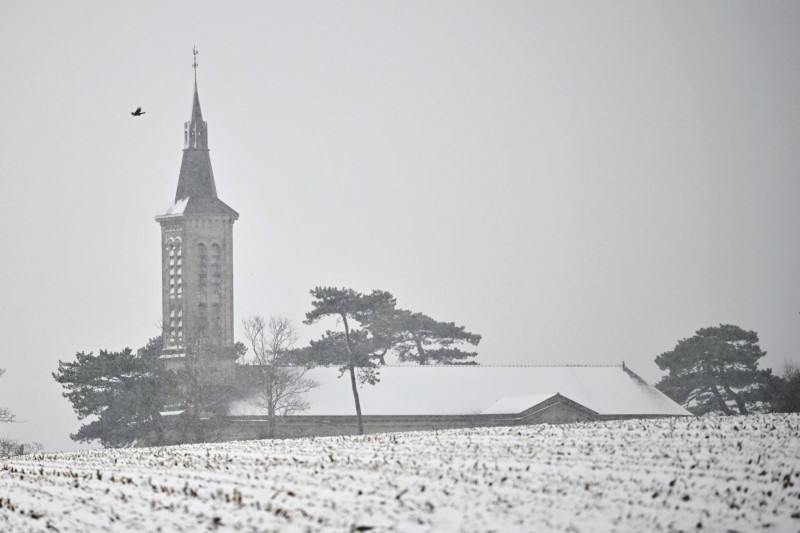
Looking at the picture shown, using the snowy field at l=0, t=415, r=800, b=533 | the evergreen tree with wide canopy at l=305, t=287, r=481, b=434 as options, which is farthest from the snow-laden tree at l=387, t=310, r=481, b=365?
the snowy field at l=0, t=415, r=800, b=533

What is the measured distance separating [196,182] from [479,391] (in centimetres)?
2365

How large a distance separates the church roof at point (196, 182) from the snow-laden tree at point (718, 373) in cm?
3133

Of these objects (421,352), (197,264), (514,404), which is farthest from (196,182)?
(514,404)

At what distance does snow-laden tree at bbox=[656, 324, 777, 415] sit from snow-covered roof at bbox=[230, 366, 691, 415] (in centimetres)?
668

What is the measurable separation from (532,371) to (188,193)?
2536 centimetres

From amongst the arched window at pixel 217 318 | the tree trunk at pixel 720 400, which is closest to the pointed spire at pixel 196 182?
the arched window at pixel 217 318

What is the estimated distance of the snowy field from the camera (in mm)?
20703

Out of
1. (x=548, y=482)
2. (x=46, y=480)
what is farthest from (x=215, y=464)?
(x=548, y=482)

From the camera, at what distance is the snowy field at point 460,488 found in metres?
20.7

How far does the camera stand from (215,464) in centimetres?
2869

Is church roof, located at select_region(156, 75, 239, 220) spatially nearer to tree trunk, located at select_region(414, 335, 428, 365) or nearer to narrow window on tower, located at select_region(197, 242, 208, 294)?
narrow window on tower, located at select_region(197, 242, 208, 294)

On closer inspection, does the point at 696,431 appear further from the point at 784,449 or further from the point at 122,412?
the point at 122,412

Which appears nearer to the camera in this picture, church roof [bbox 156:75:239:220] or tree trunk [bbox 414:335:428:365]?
church roof [bbox 156:75:239:220]

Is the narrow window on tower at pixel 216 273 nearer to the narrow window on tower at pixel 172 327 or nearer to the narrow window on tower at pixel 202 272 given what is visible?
the narrow window on tower at pixel 202 272
